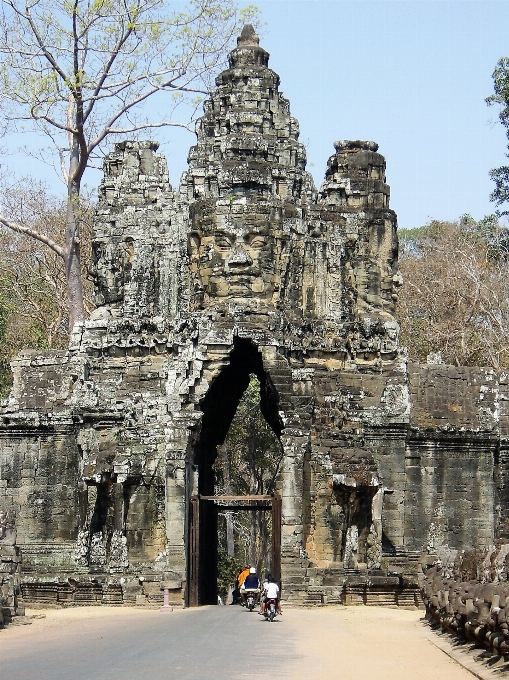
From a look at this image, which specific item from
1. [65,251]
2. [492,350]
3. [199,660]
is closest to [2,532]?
[199,660]

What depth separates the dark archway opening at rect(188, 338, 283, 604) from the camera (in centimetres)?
3269

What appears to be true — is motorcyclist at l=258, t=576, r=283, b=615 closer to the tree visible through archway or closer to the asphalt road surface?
the asphalt road surface

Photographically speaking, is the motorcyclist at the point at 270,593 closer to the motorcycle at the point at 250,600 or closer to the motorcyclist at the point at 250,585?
the motorcycle at the point at 250,600

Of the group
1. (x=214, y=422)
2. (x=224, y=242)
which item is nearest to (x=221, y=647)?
(x=224, y=242)

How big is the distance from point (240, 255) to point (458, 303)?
55.5 feet

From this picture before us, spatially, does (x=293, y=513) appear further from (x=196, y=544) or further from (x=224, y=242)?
(x=224, y=242)

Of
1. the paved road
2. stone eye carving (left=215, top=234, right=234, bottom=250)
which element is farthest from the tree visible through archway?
the paved road

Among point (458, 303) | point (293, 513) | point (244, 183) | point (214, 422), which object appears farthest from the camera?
point (458, 303)

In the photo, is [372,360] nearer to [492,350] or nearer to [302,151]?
[302,151]

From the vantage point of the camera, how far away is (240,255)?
31.2 metres

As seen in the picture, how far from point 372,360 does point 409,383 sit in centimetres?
91

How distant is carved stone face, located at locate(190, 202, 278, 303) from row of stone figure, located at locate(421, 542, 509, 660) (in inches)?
271

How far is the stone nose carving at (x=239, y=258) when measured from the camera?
31.2 m

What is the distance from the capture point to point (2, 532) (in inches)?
1058
